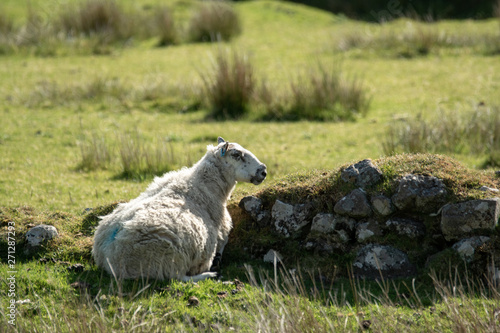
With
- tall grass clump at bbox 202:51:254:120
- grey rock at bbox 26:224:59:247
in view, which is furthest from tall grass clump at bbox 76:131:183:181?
tall grass clump at bbox 202:51:254:120

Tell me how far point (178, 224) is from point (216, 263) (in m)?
0.88

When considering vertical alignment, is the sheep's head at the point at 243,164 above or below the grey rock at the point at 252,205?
above

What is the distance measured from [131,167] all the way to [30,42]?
12.8m

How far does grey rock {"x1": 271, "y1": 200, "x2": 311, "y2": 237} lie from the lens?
697 centimetres

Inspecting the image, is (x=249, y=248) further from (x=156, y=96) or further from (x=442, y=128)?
(x=156, y=96)

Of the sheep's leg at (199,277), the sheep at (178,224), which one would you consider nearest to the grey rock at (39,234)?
the sheep at (178,224)

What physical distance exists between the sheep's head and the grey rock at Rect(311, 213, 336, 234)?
825 mm

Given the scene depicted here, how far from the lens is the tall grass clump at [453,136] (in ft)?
34.6

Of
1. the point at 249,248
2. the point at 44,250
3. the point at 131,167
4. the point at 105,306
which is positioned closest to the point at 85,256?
the point at 44,250

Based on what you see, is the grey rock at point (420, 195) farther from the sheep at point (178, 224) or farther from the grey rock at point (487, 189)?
the sheep at point (178, 224)

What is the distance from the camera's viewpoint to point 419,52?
19.7 meters

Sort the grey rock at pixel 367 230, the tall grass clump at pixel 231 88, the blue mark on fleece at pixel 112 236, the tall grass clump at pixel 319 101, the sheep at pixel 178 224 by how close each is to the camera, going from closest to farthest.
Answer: the sheep at pixel 178 224, the blue mark on fleece at pixel 112 236, the grey rock at pixel 367 230, the tall grass clump at pixel 231 88, the tall grass clump at pixel 319 101

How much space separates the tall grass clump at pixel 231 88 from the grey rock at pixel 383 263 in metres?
8.14

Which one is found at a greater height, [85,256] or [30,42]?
[30,42]
